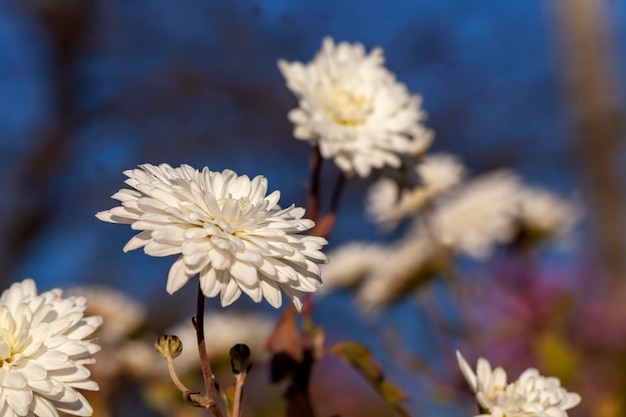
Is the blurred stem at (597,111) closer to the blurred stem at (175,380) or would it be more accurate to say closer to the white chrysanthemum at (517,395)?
the white chrysanthemum at (517,395)

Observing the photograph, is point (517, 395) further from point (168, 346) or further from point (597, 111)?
point (597, 111)

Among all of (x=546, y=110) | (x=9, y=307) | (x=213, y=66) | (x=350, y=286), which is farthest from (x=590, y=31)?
(x=9, y=307)

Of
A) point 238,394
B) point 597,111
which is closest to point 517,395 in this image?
point 238,394

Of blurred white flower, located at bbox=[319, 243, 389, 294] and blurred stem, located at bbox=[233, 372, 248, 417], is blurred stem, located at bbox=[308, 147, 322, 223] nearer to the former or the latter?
blurred stem, located at bbox=[233, 372, 248, 417]

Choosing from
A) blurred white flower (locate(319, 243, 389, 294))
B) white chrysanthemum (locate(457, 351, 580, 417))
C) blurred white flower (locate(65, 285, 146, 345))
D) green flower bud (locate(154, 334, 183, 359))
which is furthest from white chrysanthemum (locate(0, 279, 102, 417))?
blurred white flower (locate(319, 243, 389, 294))

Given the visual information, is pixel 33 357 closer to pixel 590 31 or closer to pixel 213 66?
pixel 590 31

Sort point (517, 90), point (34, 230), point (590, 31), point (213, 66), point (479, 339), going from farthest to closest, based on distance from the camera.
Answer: point (517, 90), point (213, 66), point (34, 230), point (590, 31), point (479, 339)
